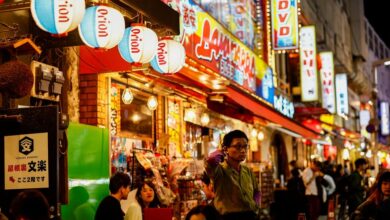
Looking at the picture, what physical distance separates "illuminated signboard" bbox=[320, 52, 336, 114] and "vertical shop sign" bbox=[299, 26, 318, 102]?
4751 millimetres

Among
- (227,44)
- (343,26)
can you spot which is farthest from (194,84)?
(343,26)

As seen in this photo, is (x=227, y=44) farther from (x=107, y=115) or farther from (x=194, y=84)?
(x=107, y=115)

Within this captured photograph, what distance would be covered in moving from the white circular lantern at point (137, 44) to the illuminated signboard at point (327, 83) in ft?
76.4

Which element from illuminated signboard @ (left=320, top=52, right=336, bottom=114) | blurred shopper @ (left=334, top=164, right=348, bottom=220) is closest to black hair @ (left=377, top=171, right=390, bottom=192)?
blurred shopper @ (left=334, top=164, right=348, bottom=220)

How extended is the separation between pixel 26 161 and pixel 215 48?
29.7 feet

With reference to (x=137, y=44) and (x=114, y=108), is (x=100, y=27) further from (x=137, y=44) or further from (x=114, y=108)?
(x=114, y=108)

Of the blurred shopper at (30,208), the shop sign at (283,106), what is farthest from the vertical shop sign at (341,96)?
the blurred shopper at (30,208)

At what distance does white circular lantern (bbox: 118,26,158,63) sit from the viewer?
8688 millimetres

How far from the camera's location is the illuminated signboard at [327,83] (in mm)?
30797

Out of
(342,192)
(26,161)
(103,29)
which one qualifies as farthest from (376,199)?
(342,192)

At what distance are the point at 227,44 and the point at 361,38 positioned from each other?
1487 inches

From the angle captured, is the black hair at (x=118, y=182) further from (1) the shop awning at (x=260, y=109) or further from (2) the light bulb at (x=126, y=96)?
(1) the shop awning at (x=260, y=109)

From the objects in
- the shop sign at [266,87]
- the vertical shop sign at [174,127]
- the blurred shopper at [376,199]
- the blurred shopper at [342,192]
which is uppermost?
the shop sign at [266,87]

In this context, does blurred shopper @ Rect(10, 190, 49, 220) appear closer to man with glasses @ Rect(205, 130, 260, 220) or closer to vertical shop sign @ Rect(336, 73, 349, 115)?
man with glasses @ Rect(205, 130, 260, 220)
